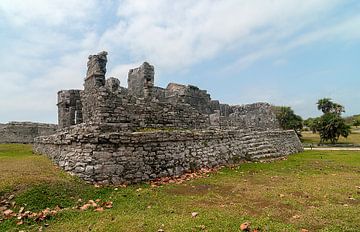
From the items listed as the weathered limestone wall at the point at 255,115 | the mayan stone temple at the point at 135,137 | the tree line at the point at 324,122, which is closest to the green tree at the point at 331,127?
the tree line at the point at 324,122

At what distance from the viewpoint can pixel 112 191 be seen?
7734 mm

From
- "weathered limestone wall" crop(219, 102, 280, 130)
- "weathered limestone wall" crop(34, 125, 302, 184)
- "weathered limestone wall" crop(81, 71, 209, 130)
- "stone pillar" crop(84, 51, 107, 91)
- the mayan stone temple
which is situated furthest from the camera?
"weathered limestone wall" crop(219, 102, 280, 130)

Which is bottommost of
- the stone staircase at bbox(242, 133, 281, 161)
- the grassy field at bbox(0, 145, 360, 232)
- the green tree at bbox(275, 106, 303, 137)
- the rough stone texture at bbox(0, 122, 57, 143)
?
the grassy field at bbox(0, 145, 360, 232)

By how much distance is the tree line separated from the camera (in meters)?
42.3

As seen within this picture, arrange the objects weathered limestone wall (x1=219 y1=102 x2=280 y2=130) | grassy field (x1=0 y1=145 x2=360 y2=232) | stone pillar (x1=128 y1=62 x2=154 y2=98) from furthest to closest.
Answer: weathered limestone wall (x1=219 y1=102 x2=280 y2=130), stone pillar (x1=128 y1=62 x2=154 y2=98), grassy field (x1=0 y1=145 x2=360 y2=232)

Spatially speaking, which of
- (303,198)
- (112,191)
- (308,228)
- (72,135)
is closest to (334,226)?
(308,228)

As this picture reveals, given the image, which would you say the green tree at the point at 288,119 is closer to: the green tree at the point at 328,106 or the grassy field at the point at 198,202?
the green tree at the point at 328,106

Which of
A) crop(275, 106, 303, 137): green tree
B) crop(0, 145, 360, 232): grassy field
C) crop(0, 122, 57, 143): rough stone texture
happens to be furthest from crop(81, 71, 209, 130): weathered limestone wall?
crop(275, 106, 303, 137): green tree

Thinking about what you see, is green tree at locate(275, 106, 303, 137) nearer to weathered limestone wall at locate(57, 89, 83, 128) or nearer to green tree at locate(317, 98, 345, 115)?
green tree at locate(317, 98, 345, 115)

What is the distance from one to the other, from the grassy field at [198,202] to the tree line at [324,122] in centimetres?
3684

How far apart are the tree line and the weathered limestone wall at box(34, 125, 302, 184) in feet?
116

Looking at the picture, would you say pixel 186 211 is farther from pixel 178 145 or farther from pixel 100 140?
pixel 178 145

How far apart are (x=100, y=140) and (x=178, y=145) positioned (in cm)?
308

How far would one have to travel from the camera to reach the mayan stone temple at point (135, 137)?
28.2 feet
